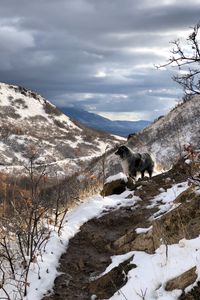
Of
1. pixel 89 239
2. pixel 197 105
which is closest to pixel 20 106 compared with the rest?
pixel 197 105

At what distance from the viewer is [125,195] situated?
15.1 m

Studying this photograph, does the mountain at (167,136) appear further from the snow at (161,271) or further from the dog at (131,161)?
the snow at (161,271)

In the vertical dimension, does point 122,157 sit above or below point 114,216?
above

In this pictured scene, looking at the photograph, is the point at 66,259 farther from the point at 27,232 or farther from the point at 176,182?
the point at 176,182

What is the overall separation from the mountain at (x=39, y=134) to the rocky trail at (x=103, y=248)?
8205 cm

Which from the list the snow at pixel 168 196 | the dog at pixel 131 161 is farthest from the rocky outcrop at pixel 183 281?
the dog at pixel 131 161

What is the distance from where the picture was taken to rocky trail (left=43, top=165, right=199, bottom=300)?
7801mm

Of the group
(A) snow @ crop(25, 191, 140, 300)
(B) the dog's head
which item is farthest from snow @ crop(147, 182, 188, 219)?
(B) the dog's head

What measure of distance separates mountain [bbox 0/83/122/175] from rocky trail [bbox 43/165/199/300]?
269ft

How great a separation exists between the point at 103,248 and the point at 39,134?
4673 inches

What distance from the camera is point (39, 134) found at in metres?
128

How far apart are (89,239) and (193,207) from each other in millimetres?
3195

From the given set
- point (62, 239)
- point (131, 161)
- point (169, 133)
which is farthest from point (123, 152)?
point (169, 133)

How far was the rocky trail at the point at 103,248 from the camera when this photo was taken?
780 centimetres
